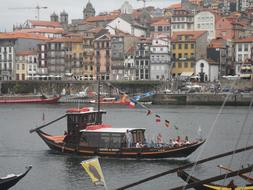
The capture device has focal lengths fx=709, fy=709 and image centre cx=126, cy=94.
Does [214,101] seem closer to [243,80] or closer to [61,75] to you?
[243,80]

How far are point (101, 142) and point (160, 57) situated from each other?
85.6 metres

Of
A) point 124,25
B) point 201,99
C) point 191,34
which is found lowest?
point 201,99

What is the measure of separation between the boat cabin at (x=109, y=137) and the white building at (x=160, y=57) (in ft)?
273

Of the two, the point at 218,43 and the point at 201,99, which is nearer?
the point at 201,99

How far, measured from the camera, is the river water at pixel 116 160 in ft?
130

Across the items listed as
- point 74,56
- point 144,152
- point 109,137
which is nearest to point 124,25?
point 74,56

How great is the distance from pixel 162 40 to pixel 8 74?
130 feet

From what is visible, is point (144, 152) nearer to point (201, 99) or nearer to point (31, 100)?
point (201, 99)

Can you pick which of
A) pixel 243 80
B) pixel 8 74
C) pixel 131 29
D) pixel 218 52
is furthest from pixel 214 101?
pixel 8 74

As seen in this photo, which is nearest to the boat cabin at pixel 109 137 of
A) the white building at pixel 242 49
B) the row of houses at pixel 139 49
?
the row of houses at pixel 139 49

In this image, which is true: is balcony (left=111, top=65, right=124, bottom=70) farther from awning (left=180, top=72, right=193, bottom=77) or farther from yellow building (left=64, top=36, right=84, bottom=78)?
awning (left=180, top=72, right=193, bottom=77)

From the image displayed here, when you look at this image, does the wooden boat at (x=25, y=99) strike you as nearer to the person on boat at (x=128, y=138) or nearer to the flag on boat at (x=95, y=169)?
the person on boat at (x=128, y=138)

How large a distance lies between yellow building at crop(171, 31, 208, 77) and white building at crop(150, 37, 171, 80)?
1161 mm

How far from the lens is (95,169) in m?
26.2
